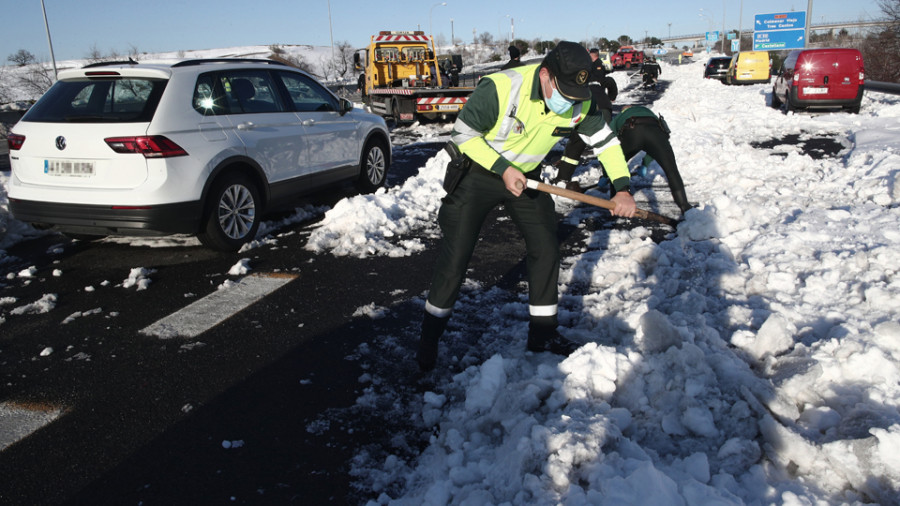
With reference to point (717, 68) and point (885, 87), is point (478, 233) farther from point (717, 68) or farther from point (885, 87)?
point (717, 68)

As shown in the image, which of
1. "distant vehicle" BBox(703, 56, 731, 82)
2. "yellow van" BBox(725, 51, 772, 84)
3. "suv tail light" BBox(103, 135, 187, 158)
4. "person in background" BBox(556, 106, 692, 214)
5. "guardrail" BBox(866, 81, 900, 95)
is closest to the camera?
"suv tail light" BBox(103, 135, 187, 158)

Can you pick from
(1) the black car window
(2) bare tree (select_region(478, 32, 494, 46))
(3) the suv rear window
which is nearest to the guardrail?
(1) the black car window

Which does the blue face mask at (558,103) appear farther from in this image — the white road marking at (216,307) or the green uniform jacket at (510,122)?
the white road marking at (216,307)

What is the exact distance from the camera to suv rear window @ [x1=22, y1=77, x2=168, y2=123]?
5.42 meters

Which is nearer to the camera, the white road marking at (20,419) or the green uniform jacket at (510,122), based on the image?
the white road marking at (20,419)

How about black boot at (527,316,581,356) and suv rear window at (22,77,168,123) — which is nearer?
black boot at (527,316,581,356)

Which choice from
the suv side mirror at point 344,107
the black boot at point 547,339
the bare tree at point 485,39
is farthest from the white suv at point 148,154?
the bare tree at point 485,39

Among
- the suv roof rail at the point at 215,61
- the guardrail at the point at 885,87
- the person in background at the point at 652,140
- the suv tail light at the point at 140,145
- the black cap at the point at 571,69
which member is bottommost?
the guardrail at the point at 885,87

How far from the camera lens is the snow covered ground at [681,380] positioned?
2.38 meters

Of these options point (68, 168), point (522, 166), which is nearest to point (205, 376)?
point (522, 166)

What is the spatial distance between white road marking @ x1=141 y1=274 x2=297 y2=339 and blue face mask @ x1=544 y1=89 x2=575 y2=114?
9.08 feet

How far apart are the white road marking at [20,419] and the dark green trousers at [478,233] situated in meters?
2.08

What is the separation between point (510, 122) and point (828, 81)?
55.7 ft

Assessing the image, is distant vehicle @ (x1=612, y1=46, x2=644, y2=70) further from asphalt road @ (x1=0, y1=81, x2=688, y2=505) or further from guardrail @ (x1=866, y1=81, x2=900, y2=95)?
asphalt road @ (x1=0, y1=81, x2=688, y2=505)
